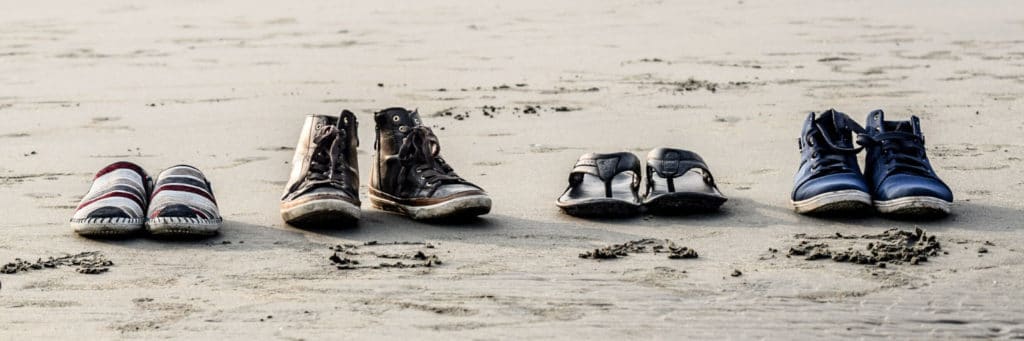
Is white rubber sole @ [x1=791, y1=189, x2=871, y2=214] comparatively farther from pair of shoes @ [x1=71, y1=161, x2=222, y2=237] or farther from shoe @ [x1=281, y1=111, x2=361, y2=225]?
pair of shoes @ [x1=71, y1=161, x2=222, y2=237]

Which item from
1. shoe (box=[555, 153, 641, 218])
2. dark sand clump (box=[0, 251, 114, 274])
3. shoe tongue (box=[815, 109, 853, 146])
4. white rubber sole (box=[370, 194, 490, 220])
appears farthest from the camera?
shoe tongue (box=[815, 109, 853, 146])

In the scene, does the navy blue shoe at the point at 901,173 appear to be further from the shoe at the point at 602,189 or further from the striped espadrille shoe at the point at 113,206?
the striped espadrille shoe at the point at 113,206

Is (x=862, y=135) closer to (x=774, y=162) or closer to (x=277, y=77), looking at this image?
(x=774, y=162)

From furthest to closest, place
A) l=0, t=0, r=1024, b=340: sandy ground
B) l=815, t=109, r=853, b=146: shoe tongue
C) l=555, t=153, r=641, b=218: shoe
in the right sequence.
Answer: l=815, t=109, r=853, b=146: shoe tongue
l=555, t=153, r=641, b=218: shoe
l=0, t=0, r=1024, b=340: sandy ground

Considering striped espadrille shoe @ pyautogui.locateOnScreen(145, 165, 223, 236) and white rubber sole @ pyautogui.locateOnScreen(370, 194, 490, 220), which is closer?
striped espadrille shoe @ pyautogui.locateOnScreen(145, 165, 223, 236)

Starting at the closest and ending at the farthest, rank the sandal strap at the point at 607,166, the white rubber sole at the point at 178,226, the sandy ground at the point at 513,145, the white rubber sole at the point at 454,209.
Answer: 1. the sandy ground at the point at 513,145
2. the white rubber sole at the point at 178,226
3. the white rubber sole at the point at 454,209
4. the sandal strap at the point at 607,166

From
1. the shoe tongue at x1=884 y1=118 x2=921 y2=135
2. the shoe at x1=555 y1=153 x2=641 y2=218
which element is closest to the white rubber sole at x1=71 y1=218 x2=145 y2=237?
the shoe at x1=555 y1=153 x2=641 y2=218

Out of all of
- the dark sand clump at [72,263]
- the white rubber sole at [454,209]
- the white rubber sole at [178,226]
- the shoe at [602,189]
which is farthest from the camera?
the shoe at [602,189]

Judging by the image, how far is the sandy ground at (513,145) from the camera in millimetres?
3881

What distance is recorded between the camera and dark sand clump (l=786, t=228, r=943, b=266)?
437 cm

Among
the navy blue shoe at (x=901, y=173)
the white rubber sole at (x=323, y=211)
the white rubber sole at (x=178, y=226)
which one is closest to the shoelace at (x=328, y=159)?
the white rubber sole at (x=323, y=211)

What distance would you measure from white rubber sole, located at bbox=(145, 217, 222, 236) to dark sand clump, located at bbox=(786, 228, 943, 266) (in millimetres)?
1842

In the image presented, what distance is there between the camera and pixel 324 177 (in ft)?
16.4

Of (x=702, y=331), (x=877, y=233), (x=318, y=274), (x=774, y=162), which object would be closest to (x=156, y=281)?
(x=318, y=274)
